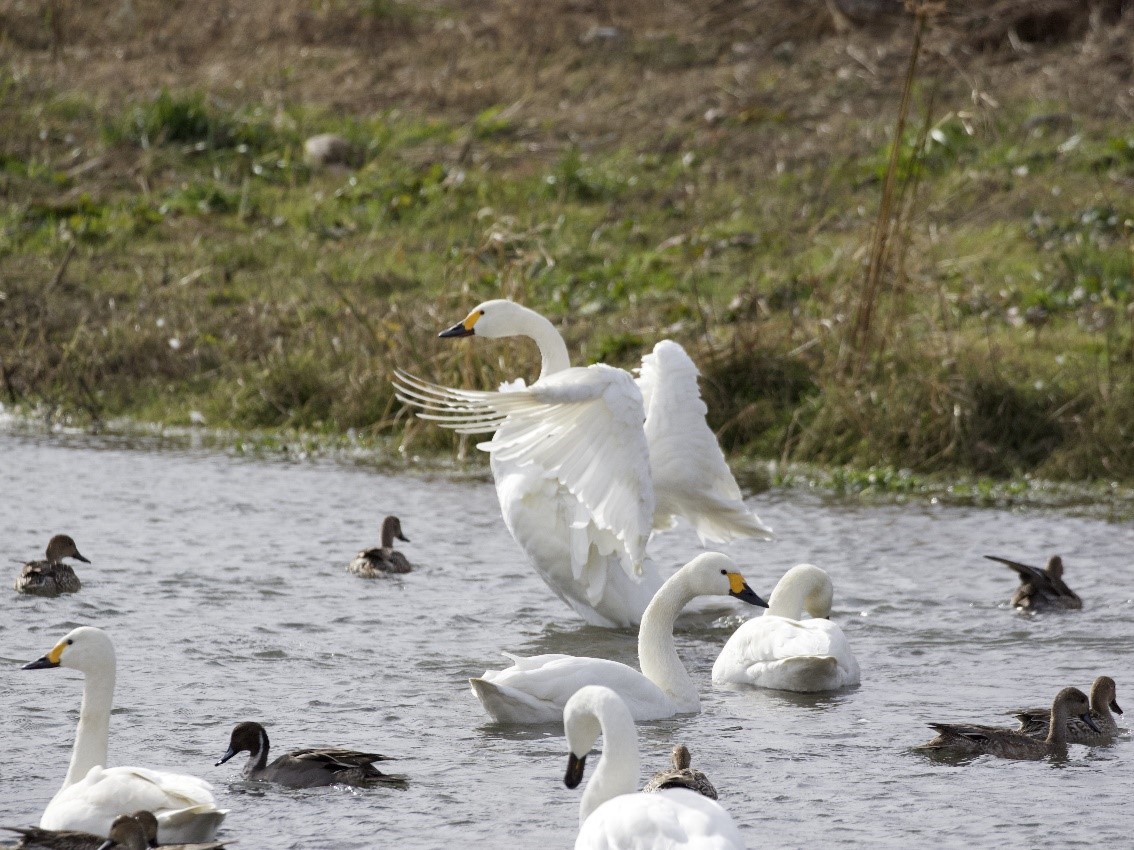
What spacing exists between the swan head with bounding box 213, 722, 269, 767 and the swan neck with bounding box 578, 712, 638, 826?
1445 mm

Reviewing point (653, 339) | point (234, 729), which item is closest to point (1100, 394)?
point (653, 339)

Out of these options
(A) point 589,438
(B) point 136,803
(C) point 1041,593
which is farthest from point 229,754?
(C) point 1041,593

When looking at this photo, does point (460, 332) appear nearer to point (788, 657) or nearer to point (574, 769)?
point (788, 657)

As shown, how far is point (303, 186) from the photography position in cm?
1975

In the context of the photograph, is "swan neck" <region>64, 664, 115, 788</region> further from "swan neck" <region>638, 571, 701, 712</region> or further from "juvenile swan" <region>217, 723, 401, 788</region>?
"swan neck" <region>638, 571, 701, 712</region>

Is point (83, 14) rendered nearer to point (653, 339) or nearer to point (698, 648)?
point (653, 339)

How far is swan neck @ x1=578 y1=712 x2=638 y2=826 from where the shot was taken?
5.30 m

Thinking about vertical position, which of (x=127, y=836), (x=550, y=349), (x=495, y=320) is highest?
(x=495, y=320)

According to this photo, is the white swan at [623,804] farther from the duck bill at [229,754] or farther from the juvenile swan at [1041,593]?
the juvenile swan at [1041,593]

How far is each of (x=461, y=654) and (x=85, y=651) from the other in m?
2.34

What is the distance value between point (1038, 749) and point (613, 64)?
16.8 meters

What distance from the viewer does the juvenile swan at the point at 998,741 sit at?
263 inches

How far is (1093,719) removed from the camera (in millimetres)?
7117

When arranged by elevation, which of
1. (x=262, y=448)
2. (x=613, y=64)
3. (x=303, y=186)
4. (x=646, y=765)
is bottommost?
(x=646, y=765)
